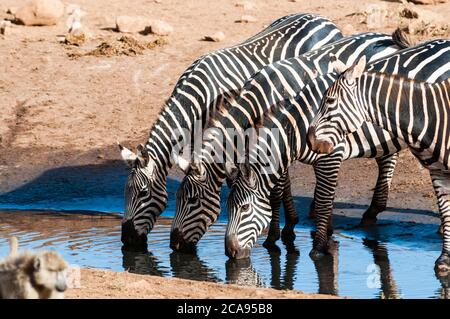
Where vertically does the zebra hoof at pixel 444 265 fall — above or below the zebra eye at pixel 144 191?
below

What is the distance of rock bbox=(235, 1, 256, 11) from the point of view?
907 inches

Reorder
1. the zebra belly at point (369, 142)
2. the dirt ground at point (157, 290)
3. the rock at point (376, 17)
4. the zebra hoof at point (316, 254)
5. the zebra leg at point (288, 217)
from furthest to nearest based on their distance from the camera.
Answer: the rock at point (376, 17) → the zebra leg at point (288, 217) → the zebra belly at point (369, 142) → the zebra hoof at point (316, 254) → the dirt ground at point (157, 290)

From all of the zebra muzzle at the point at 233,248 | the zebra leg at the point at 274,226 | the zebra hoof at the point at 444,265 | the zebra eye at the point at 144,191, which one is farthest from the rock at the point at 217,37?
the zebra hoof at the point at 444,265

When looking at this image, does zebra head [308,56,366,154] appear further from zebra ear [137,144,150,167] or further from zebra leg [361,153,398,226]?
zebra leg [361,153,398,226]

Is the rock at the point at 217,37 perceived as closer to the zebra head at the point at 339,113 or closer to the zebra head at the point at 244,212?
the zebra head at the point at 244,212

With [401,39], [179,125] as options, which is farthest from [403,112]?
[179,125]

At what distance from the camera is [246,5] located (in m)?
23.1

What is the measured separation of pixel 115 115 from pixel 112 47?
8.91 ft

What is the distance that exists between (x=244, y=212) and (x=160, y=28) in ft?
32.1

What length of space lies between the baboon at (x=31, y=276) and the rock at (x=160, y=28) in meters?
14.5

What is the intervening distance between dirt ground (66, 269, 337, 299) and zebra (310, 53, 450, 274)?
6.88ft

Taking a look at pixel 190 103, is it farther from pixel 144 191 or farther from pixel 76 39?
pixel 76 39

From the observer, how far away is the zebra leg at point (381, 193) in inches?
547
